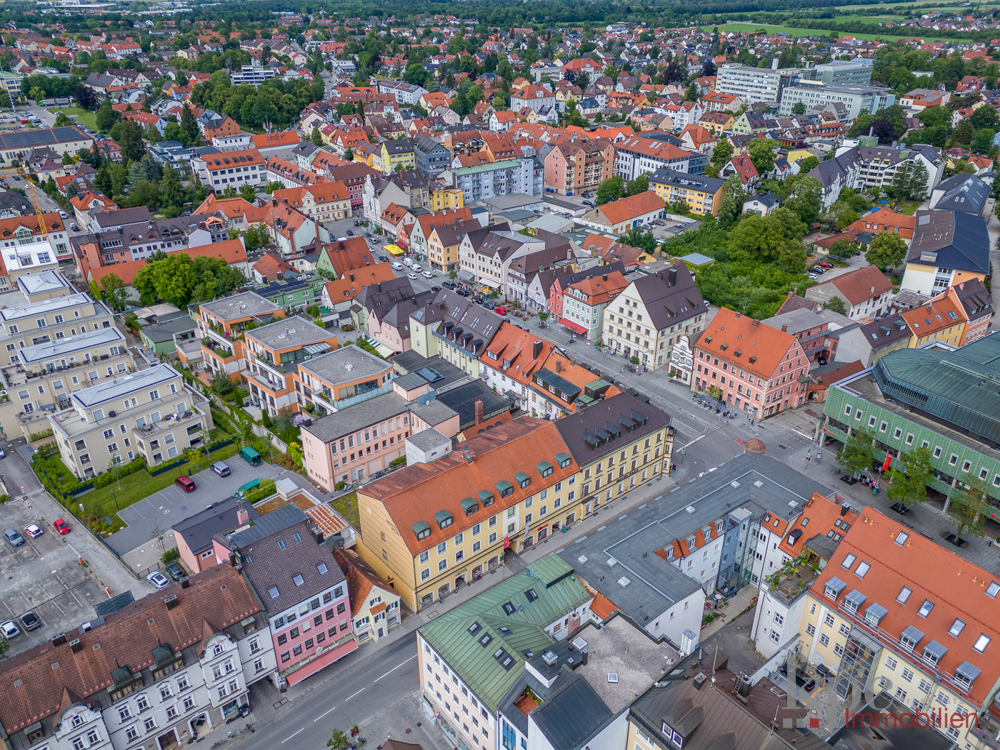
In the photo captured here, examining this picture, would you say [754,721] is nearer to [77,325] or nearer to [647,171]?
[77,325]

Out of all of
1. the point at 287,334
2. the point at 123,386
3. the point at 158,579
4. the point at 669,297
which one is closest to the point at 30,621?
the point at 158,579

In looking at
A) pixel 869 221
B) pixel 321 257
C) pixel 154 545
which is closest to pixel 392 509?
pixel 154 545

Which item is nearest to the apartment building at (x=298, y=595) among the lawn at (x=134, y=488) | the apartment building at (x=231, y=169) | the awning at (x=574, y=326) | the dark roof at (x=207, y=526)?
the dark roof at (x=207, y=526)

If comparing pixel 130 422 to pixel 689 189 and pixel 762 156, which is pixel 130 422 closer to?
pixel 689 189

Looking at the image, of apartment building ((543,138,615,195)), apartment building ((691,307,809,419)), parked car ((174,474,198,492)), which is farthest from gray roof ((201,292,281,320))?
apartment building ((543,138,615,195))

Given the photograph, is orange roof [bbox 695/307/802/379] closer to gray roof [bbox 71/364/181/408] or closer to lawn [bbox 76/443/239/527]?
lawn [bbox 76/443/239/527]
